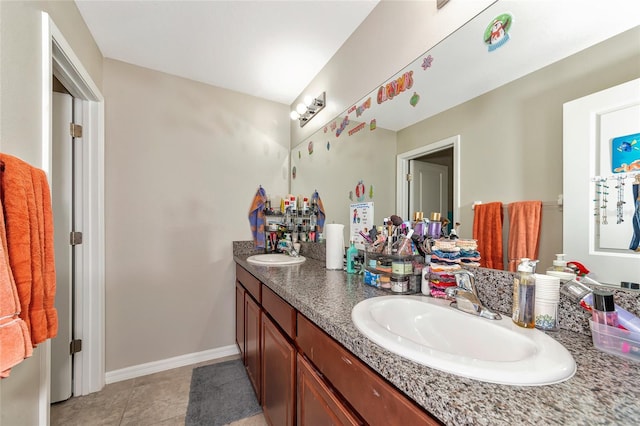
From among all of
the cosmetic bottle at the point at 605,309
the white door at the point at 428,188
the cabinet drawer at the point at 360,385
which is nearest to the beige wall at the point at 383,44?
the white door at the point at 428,188

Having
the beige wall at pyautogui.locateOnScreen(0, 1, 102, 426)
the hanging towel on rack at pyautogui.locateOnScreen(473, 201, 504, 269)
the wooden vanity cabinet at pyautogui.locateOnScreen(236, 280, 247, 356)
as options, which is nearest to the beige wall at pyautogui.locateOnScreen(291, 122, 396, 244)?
the hanging towel on rack at pyautogui.locateOnScreen(473, 201, 504, 269)

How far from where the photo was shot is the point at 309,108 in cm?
218

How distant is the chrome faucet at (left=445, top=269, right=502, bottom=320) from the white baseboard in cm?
210

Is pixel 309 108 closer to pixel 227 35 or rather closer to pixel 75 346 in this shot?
pixel 227 35

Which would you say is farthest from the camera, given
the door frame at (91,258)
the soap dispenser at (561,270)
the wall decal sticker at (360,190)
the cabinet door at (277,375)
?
the door frame at (91,258)

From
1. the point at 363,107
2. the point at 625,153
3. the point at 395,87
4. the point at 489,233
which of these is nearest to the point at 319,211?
the point at 363,107

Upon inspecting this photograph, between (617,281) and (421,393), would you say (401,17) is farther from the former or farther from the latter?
(421,393)

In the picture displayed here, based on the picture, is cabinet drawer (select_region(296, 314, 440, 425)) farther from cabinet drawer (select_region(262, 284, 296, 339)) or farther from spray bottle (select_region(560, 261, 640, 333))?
spray bottle (select_region(560, 261, 640, 333))

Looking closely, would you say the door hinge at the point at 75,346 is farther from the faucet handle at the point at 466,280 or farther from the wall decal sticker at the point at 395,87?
the wall decal sticker at the point at 395,87

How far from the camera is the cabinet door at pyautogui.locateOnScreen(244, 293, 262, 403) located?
4.89ft

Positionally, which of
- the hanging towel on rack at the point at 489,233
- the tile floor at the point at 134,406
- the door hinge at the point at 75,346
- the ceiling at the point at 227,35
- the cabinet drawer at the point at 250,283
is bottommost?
the tile floor at the point at 134,406

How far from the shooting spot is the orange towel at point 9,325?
67 centimetres

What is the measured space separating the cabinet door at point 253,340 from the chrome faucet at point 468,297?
3.52ft

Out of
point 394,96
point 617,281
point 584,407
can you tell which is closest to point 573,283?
point 617,281
